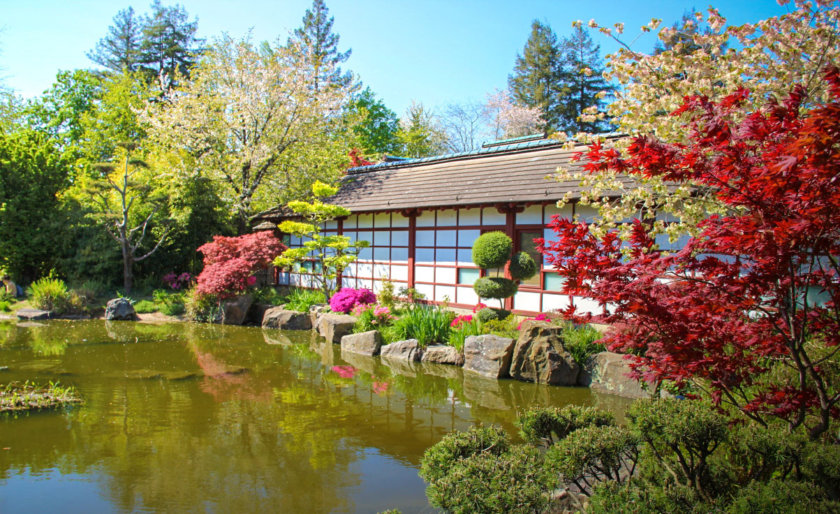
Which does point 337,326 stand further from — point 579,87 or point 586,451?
point 579,87

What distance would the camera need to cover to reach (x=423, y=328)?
10086mm

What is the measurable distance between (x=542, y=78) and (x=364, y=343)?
29165mm

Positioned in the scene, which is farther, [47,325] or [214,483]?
[47,325]

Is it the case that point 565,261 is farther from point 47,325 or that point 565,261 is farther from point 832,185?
point 47,325

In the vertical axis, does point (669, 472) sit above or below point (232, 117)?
below

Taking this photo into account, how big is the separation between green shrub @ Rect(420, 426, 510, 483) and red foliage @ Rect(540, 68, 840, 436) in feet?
4.01

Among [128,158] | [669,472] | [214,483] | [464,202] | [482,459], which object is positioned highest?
[128,158]

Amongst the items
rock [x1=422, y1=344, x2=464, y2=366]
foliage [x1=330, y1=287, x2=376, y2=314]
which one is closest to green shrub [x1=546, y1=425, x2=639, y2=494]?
rock [x1=422, y1=344, x2=464, y2=366]

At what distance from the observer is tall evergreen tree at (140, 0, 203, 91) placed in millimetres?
31312

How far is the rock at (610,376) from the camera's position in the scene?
744 centimetres

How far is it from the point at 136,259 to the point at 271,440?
521 inches

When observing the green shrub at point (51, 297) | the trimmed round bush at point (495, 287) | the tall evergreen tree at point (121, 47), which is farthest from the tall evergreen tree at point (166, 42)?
the trimmed round bush at point (495, 287)

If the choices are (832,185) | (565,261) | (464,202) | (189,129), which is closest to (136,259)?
(189,129)

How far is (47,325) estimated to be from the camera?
1337 cm
